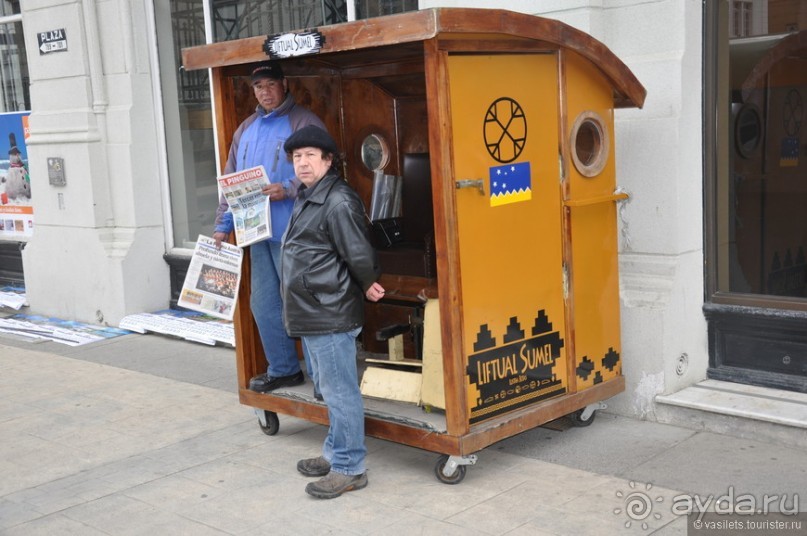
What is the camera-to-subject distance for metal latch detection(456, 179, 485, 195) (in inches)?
172

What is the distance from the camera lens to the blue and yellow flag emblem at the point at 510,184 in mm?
4528

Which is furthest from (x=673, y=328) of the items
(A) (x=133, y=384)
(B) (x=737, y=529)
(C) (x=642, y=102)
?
(A) (x=133, y=384)

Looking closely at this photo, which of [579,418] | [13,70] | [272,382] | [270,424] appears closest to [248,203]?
[272,382]

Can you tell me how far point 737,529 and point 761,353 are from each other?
5.31ft

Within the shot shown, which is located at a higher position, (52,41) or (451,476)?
(52,41)

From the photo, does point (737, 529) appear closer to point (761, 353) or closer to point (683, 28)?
point (761, 353)

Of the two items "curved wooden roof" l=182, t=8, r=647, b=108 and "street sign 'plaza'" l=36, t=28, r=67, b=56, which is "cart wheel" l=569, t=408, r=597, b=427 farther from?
"street sign 'plaza'" l=36, t=28, r=67, b=56

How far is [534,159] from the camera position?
15.4 feet

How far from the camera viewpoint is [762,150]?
5.46 meters

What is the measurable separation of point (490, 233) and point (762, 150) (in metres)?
1.91

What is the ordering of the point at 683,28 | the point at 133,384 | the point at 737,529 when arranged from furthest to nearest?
the point at 133,384
the point at 683,28
the point at 737,529

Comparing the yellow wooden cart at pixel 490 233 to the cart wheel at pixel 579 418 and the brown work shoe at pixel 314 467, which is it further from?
the brown work shoe at pixel 314 467

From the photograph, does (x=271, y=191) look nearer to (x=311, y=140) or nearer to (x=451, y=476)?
(x=311, y=140)

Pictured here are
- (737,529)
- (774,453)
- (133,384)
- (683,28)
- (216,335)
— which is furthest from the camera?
(216,335)
